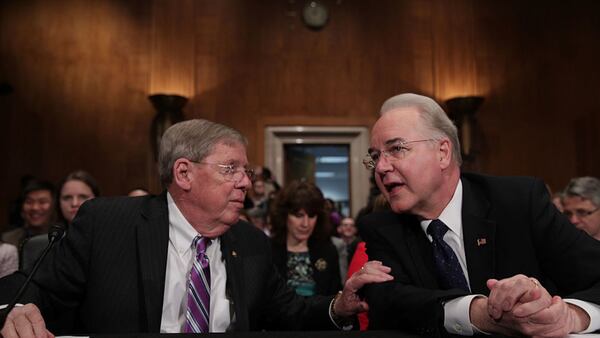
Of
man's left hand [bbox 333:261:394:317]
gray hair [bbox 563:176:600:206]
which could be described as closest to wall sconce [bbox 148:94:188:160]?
gray hair [bbox 563:176:600:206]

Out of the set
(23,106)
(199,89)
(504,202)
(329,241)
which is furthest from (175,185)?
(23,106)

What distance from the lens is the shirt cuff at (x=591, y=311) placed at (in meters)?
1.48

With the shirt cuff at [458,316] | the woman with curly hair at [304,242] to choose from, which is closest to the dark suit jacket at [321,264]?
the woman with curly hair at [304,242]

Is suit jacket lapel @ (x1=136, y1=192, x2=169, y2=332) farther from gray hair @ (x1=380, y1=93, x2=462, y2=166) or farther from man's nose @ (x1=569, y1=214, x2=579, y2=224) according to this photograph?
man's nose @ (x1=569, y1=214, x2=579, y2=224)

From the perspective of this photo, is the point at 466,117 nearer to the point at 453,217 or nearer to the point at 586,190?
the point at 586,190

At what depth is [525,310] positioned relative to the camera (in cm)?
132

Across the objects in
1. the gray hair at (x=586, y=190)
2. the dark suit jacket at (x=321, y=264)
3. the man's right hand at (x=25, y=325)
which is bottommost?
the dark suit jacket at (x=321, y=264)

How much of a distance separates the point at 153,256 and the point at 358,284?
0.74m

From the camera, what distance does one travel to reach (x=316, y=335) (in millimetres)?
1414

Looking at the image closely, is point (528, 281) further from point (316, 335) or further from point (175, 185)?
point (175, 185)

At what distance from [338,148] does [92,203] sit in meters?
6.39

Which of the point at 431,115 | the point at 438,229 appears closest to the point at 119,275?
the point at 438,229

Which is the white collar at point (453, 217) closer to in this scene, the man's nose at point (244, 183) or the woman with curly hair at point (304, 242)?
the man's nose at point (244, 183)

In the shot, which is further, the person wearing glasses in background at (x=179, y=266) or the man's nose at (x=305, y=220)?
the man's nose at (x=305, y=220)
